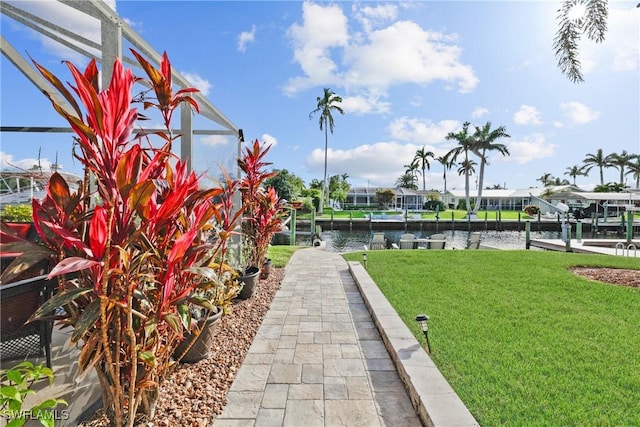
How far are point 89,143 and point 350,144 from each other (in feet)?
111

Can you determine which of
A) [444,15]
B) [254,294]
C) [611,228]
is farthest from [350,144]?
[254,294]

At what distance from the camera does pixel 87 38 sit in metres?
2.47

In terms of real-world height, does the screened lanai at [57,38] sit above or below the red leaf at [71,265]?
above

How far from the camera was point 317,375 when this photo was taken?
8.73 ft

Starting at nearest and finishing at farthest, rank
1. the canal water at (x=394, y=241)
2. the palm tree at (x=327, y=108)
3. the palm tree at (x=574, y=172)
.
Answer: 1. the canal water at (x=394, y=241)
2. the palm tree at (x=327, y=108)
3. the palm tree at (x=574, y=172)

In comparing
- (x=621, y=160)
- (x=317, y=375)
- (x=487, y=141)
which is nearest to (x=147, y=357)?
(x=317, y=375)

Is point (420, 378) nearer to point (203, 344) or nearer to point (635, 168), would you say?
point (203, 344)

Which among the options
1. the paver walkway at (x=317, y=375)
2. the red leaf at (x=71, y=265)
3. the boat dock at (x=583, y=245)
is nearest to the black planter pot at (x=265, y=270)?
the paver walkway at (x=317, y=375)

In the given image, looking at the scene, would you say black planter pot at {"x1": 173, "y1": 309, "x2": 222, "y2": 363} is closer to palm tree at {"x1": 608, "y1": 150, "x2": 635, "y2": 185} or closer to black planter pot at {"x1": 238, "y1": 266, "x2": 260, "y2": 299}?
black planter pot at {"x1": 238, "y1": 266, "x2": 260, "y2": 299}

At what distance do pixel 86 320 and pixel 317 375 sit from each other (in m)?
1.78

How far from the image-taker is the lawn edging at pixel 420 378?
1947 millimetres

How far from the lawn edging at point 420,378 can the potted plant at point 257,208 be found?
7.51ft

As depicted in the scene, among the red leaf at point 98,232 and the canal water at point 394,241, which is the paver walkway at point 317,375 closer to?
the red leaf at point 98,232

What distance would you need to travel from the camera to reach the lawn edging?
1947mm
